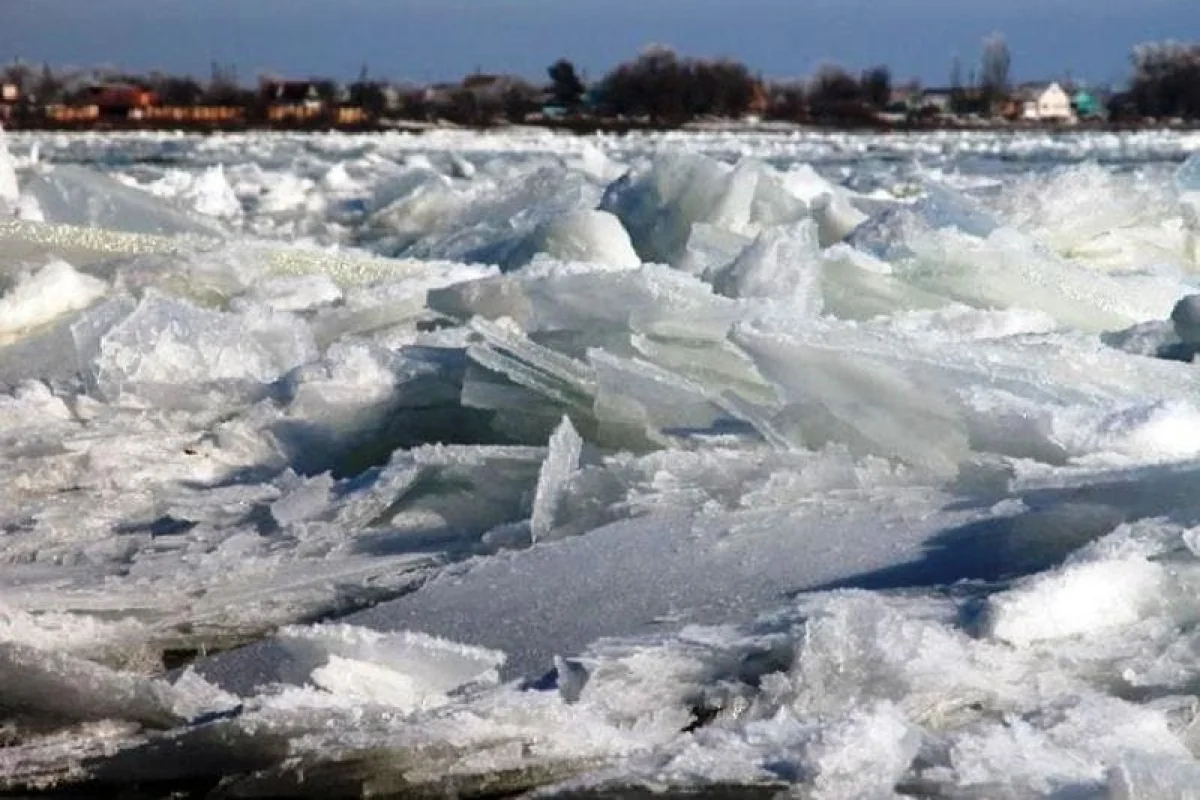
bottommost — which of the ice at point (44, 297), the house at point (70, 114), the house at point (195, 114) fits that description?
the house at point (195, 114)

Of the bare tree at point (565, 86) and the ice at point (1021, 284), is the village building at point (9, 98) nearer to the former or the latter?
the bare tree at point (565, 86)

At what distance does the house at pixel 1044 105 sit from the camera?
53.8 m

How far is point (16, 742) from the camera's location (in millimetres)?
2617

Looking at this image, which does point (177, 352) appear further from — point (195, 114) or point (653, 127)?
point (195, 114)

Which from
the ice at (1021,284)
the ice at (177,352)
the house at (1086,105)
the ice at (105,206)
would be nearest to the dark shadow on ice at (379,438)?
the ice at (177,352)

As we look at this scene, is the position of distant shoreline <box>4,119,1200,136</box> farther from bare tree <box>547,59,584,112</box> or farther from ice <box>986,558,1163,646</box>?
ice <box>986,558,1163,646</box>

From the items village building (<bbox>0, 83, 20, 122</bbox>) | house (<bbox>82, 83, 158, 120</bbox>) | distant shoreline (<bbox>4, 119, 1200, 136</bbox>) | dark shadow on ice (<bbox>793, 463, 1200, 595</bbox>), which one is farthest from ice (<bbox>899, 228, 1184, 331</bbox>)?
Answer: house (<bbox>82, 83, 158, 120</bbox>)

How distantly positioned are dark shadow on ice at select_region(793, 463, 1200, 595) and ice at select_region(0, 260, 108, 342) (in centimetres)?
323

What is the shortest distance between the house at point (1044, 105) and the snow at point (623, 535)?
49993 millimetres

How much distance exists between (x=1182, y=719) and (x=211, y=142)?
2716cm

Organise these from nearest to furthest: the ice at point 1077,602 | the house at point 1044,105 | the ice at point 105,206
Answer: the ice at point 1077,602 → the ice at point 105,206 → the house at point 1044,105

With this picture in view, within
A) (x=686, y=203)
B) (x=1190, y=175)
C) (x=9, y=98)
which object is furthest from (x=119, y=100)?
(x=686, y=203)

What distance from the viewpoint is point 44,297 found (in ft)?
18.2

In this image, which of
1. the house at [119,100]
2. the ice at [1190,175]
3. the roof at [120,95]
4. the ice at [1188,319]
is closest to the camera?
the ice at [1188,319]
